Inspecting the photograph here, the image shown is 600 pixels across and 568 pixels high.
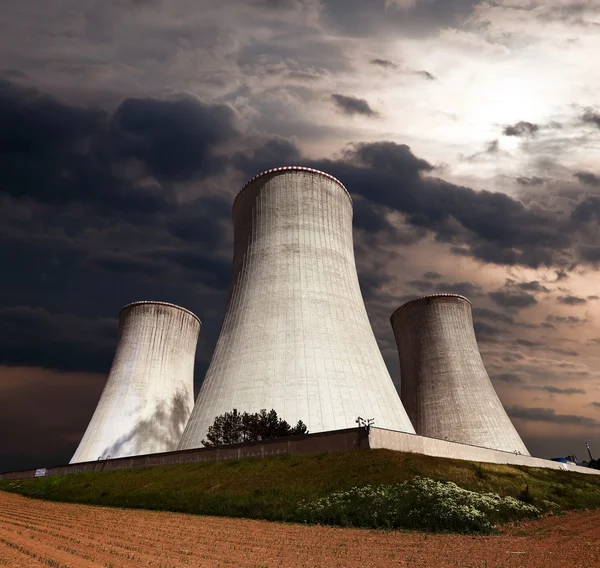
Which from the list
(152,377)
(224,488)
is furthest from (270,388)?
(152,377)

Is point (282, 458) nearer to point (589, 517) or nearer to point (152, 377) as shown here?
point (589, 517)

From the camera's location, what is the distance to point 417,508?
38.1 ft

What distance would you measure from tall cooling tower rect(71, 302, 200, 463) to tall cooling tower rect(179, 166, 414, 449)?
10.7 metres

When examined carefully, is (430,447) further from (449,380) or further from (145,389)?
(145,389)

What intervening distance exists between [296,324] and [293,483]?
8311 millimetres

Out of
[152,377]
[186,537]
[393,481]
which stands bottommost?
[186,537]

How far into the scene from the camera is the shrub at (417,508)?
11.2 meters

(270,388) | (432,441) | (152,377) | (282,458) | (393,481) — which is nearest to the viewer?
(393,481)

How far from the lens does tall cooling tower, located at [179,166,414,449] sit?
20547mm

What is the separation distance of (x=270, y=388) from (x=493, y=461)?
9370 mm

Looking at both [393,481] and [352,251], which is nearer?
[393,481]

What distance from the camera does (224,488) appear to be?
603 inches

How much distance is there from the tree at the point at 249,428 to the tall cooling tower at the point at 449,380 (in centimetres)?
1743

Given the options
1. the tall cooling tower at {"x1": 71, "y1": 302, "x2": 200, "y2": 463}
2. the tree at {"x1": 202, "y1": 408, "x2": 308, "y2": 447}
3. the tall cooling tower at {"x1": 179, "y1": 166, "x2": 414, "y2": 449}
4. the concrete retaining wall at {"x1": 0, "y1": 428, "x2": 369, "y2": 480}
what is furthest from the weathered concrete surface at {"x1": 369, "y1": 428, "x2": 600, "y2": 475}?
the tall cooling tower at {"x1": 71, "y1": 302, "x2": 200, "y2": 463}
